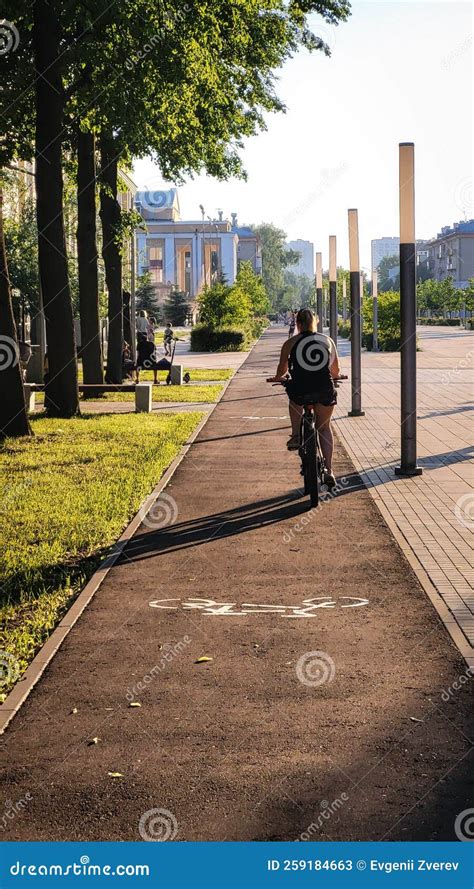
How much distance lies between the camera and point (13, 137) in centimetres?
2147

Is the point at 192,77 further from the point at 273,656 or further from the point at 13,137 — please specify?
the point at 273,656

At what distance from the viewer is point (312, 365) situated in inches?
447

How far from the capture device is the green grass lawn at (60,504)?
290 inches

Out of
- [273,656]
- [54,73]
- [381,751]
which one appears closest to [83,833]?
[381,751]

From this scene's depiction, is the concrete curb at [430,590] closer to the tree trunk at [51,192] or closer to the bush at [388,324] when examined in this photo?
the tree trunk at [51,192]
